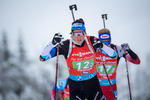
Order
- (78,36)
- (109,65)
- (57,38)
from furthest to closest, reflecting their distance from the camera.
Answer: (109,65) < (78,36) < (57,38)

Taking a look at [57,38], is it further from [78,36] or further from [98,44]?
[98,44]

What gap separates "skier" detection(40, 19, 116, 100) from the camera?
354 centimetres

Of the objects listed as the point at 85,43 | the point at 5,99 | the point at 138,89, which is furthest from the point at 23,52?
the point at 85,43

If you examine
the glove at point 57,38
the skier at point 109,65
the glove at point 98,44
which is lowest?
the skier at point 109,65

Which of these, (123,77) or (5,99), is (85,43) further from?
(123,77)

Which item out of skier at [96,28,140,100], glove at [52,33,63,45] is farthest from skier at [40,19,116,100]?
skier at [96,28,140,100]

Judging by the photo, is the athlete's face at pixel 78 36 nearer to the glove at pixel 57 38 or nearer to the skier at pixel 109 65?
the glove at pixel 57 38

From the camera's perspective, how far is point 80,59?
3.65 m

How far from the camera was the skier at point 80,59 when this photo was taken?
139 inches


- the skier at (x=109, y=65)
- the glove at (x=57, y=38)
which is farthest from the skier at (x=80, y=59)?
the skier at (x=109, y=65)

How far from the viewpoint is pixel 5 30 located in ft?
78.2

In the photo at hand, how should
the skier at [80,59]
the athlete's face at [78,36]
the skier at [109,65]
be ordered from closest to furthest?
1. the skier at [80,59]
2. the athlete's face at [78,36]
3. the skier at [109,65]

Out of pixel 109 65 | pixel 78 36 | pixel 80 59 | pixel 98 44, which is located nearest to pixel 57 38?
pixel 78 36

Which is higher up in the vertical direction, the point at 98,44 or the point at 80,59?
the point at 98,44
